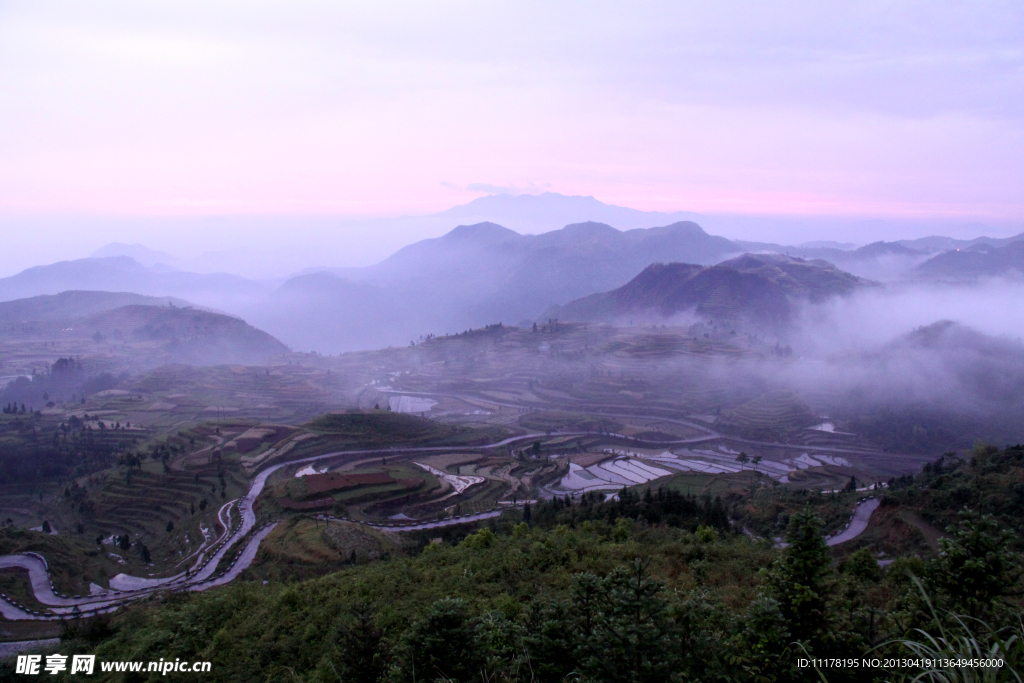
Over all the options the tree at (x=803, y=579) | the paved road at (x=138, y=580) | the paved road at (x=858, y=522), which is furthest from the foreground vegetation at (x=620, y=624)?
the paved road at (x=138, y=580)

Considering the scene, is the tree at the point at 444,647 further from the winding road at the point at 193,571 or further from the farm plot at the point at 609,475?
the farm plot at the point at 609,475

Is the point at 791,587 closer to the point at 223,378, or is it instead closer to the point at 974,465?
the point at 974,465

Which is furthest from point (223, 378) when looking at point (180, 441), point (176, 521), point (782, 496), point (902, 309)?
point (902, 309)

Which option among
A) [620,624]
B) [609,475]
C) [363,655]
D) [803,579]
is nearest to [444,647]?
[363,655]

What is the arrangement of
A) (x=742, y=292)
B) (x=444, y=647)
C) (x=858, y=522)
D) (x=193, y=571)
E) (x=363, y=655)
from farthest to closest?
(x=742, y=292) → (x=193, y=571) → (x=858, y=522) → (x=363, y=655) → (x=444, y=647)

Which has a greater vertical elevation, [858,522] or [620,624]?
[620,624]

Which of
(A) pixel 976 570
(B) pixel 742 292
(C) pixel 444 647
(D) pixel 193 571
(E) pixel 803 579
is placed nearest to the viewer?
(A) pixel 976 570

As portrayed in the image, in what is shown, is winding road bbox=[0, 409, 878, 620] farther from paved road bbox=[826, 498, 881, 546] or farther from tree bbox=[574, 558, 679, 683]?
tree bbox=[574, 558, 679, 683]

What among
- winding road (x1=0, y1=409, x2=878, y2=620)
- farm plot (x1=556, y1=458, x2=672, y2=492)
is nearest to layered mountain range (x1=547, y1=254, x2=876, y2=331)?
farm plot (x1=556, y1=458, x2=672, y2=492)

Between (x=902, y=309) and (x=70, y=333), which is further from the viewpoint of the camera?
(x=902, y=309)

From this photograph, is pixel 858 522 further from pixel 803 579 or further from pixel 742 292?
pixel 742 292

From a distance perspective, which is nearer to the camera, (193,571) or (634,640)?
(634,640)
